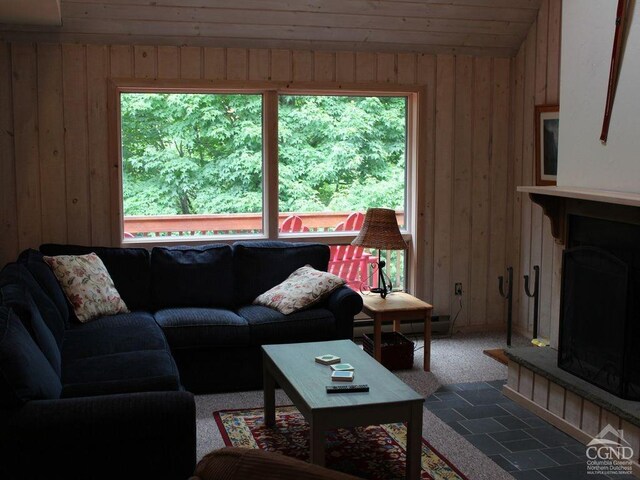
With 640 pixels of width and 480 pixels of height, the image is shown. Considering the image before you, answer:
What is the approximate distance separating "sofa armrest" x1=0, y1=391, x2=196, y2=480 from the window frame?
9.17 feet

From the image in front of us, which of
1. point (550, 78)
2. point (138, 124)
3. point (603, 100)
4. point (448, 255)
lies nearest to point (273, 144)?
point (138, 124)

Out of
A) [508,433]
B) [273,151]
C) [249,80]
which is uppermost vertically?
[249,80]

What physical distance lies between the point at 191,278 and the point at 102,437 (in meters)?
2.47

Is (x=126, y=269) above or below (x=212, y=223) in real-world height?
below

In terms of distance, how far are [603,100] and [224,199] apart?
9.05 ft

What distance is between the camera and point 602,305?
13.7 feet

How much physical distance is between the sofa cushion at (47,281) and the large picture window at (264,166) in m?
0.93

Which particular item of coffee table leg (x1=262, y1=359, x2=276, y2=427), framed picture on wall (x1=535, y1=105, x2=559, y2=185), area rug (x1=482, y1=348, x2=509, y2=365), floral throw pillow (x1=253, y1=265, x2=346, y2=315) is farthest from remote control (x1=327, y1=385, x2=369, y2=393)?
framed picture on wall (x1=535, y1=105, x2=559, y2=185)

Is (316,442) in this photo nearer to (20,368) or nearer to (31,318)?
(20,368)

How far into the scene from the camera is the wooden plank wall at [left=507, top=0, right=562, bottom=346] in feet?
19.1

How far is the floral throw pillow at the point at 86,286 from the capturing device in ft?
16.0

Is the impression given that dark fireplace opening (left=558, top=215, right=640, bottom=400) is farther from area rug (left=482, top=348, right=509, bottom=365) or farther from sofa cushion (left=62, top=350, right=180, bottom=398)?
sofa cushion (left=62, top=350, right=180, bottom=398)

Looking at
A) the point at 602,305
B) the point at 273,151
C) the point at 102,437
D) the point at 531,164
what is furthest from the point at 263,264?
the point at 102,437

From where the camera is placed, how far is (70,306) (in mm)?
4879
